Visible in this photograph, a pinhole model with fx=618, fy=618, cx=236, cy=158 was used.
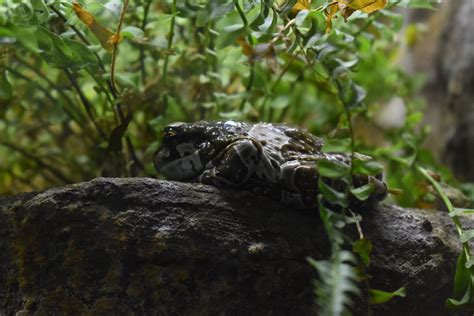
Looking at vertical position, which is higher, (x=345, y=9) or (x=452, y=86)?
(x=345, y=9)

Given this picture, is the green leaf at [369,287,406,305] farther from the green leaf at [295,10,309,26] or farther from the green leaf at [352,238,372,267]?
the green leaf at [295,10,309,26]

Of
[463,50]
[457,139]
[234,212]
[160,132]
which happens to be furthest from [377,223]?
[463,50]

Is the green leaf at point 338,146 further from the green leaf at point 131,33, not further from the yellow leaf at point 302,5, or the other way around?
the green leaf at point 131,33

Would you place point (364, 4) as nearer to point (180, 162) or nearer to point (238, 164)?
point (238, 164)

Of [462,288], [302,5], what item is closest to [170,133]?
[302,5]

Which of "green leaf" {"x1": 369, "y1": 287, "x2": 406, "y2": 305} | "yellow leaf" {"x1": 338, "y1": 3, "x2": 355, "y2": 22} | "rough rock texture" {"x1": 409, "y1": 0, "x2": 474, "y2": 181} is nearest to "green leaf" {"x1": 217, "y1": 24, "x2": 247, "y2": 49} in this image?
"yellow leaf" {"x1": 338, "y1": 3, "x2": 355, "y2": 22}
